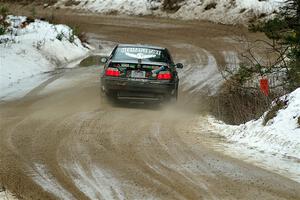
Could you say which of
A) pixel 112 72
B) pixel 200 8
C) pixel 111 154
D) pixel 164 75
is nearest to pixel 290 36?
pixel 164 75

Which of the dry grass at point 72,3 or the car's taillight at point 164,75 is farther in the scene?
the dry grass at point 72,3

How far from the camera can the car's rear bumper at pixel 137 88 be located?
42.0 ft

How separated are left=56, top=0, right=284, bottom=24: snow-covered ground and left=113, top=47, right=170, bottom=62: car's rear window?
1847 centimetres

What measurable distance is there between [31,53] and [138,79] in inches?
311

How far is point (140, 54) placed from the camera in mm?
13352

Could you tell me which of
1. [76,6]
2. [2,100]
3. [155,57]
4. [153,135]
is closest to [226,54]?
[155,57]

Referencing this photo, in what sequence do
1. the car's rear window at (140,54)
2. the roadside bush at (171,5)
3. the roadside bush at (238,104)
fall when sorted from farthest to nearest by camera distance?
the roadside bush at (171,5) → the car's rear window at (140,54) → the roadside bush at (238,104)

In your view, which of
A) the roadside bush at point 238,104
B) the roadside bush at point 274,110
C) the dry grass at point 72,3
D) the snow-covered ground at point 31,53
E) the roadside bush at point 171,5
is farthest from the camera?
the dry grass at point 72,3

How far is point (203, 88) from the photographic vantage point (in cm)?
1667

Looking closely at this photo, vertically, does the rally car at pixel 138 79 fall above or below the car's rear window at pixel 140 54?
below

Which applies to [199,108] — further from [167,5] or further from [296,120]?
[167,5]

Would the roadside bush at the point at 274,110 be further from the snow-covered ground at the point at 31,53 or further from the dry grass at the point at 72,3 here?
the dry grass at the point at 72,3

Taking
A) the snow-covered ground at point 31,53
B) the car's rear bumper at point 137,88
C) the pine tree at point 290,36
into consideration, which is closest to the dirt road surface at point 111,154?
the car's rear bumper at point 137,88

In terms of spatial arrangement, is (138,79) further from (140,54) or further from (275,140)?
(275,140)
